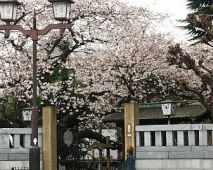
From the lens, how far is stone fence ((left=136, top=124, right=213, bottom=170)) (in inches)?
593

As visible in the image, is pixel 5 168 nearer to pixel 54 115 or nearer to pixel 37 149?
pixel 54 115

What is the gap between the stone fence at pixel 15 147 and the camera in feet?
53.4

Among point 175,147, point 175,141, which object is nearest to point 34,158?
point 175,147

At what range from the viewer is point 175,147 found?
50.5ft

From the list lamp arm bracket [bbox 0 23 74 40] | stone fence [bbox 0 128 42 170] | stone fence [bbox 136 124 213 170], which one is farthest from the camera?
stone fence [bbox 0 128 42 170]

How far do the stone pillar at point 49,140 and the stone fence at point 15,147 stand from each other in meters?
0.23

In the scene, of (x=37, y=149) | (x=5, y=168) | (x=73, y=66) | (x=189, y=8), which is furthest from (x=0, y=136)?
(x=189, y=8)

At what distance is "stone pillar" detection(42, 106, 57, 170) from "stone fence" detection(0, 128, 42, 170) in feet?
0.76

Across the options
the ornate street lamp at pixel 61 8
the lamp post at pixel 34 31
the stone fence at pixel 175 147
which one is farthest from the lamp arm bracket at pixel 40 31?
the stone fence at pixel 175 147

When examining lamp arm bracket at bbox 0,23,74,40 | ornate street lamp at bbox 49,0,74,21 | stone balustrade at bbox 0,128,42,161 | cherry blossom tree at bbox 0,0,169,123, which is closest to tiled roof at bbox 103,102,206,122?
cherry blossom tree at bbox 0,0,169,123

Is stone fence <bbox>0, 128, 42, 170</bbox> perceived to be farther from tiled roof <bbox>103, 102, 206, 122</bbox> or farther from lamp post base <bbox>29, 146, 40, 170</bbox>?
tiled roof <bbox>103, 102, 206, 122</bbox>

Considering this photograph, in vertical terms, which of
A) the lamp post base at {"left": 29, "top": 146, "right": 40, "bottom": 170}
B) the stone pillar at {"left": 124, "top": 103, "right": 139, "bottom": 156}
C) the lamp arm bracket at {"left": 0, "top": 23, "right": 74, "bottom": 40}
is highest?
the lamp arm bracket at {"left": 0, "top": 23, "right": 74, "bottom": 40}

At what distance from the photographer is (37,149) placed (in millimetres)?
12781

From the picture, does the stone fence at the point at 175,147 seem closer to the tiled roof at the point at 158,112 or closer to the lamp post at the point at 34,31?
the lamp post at the point at 34,31
